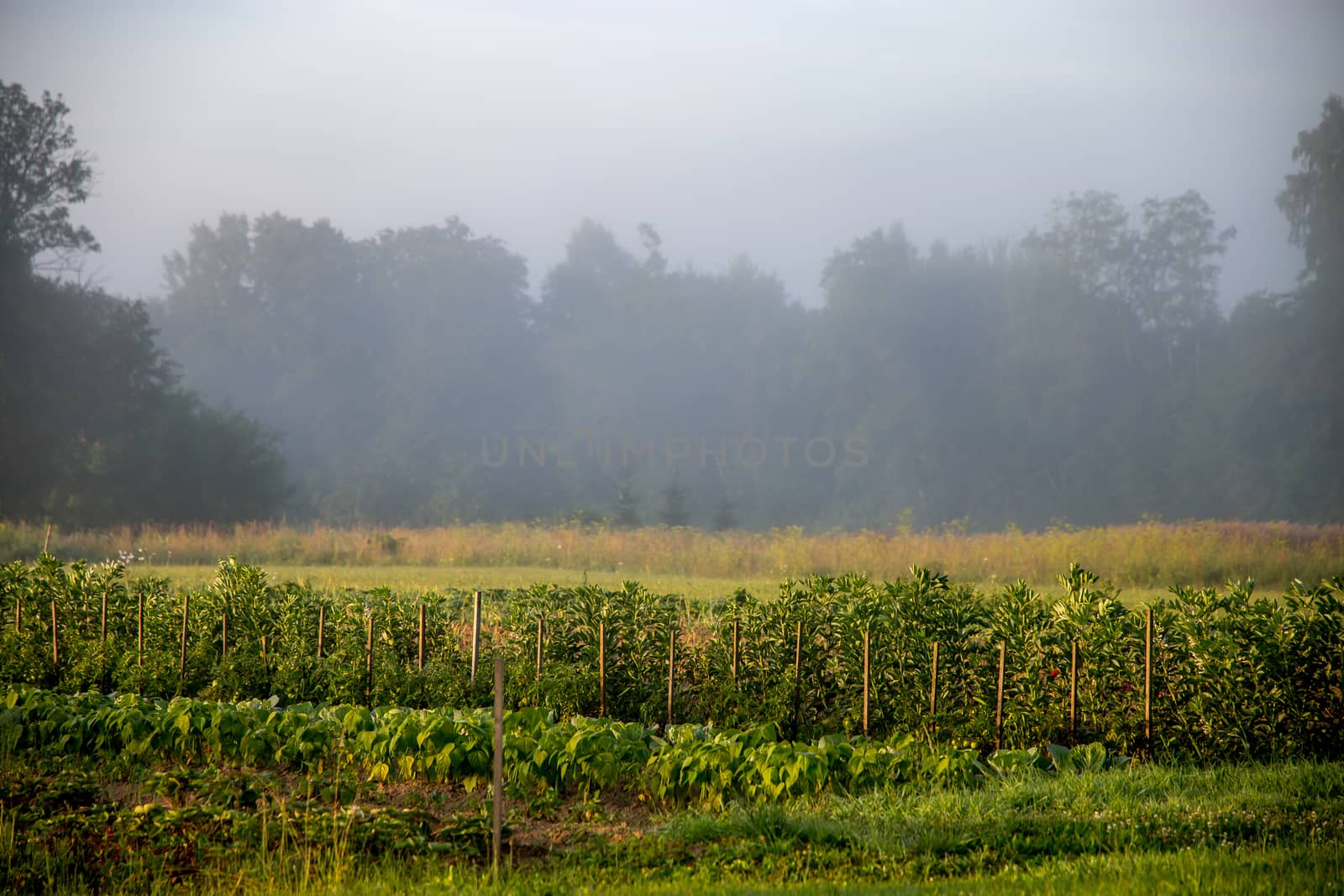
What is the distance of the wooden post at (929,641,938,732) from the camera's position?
5.77m

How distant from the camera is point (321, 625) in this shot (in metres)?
7.21

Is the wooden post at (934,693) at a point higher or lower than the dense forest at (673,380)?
lower

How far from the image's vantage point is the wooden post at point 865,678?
5.78 meters

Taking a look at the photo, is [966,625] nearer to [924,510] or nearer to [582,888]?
[582,888]

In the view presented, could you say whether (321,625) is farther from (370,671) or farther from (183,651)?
(183,651)

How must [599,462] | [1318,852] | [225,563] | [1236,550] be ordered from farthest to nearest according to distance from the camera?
1. [599,462]
2. [1236,550]
3. [225,563]
4. [1318,852]

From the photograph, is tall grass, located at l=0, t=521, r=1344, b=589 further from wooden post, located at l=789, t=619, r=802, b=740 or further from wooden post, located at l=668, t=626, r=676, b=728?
wooden post, located at l=668, t=626, r=676, b=728

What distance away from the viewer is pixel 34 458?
27.9 m

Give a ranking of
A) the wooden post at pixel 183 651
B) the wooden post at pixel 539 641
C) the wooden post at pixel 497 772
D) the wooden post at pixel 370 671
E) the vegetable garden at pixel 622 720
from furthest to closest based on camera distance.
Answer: the wooden post at pixel 183 651, the wooden post at pixel 370 671, the wooden post at pixel 539 641, the vegetable garden at pixel 622 720, the wooden post at pixel 497 772

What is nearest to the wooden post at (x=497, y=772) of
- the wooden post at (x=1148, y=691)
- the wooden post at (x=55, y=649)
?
the wooden post at (x=1148, y=691)

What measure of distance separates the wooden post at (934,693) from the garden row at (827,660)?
21mm

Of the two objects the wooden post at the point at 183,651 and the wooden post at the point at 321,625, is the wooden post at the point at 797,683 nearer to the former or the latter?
the wooden post at the point at 321,625

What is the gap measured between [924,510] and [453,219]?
25.6m

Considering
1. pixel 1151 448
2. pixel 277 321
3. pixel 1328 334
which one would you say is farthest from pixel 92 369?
pixel 1328 334
